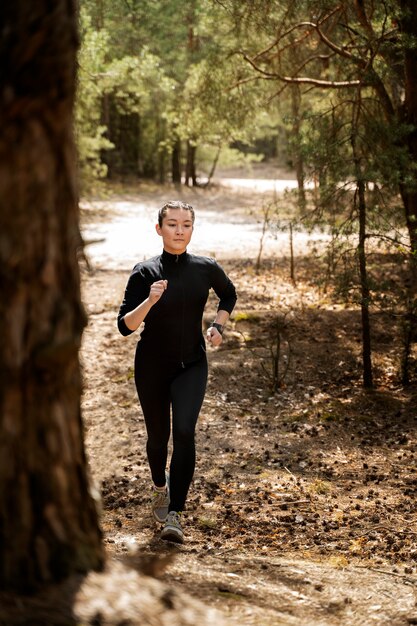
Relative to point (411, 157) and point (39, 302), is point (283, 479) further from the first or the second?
point (411, 157)

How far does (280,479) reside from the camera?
673 cm

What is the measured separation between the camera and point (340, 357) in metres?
10.3

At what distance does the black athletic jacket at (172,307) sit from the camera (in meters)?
4.91

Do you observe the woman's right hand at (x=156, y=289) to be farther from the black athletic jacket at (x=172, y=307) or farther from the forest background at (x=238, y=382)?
the forest background at (x=238, y=382)

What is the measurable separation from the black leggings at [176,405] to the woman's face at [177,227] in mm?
761

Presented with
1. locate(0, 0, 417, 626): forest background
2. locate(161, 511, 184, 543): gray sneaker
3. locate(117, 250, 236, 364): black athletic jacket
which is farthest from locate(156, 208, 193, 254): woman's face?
locate(161, 511, 184, 543): gray sneaker

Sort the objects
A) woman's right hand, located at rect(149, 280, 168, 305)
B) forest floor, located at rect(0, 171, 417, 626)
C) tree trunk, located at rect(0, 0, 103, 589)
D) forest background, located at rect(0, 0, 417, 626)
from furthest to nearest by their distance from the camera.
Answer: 1. woman's right hand, located at rect(149, 280, 168, 305)
2. forest floor, located at rect(0, 171, 417, 626)
3. forest background, located at rect(0, 0, 417, 626)
4. tree trunk, located at rect(0, 0, 103, 589)

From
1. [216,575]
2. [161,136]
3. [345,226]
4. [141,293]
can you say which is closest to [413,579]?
[216,575]

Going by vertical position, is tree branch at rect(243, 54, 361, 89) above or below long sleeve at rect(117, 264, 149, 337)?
above

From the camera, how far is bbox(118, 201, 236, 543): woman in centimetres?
485

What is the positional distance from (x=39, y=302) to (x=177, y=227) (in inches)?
100

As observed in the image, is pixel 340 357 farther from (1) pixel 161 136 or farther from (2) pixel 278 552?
(1) pixel 161 136

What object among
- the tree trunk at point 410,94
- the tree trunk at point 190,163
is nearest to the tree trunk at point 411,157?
the tree trunk at point 410,94

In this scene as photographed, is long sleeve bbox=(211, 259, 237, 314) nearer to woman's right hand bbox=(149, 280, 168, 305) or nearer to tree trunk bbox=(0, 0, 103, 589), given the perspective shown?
woman's right hand bbox=(149, 280, 168, 305)
